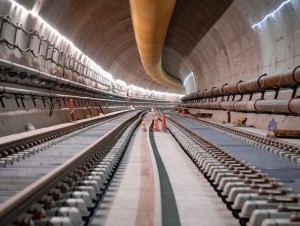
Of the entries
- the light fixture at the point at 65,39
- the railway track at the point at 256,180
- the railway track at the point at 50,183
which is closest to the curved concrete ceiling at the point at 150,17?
the light fixture at the point at 65,39

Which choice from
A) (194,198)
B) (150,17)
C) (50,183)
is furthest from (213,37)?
(50,183)

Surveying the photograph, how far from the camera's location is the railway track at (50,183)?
3.47 meters

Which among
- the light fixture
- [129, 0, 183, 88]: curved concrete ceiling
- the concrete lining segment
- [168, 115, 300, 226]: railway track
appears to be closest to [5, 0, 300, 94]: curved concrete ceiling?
the light fixture

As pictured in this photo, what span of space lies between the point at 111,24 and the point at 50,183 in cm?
1881

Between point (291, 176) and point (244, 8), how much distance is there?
1079cm

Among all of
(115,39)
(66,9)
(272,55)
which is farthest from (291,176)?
(115,39)

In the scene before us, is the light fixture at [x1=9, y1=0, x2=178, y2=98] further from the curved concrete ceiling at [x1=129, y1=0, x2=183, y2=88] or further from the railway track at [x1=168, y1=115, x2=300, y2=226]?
the railway track at [x1=168, y1=115, x2=300, y2=226]

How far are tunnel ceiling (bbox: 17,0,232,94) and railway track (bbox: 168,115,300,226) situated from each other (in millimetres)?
7710

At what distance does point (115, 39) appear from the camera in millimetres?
26547

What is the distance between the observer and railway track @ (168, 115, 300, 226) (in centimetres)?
374

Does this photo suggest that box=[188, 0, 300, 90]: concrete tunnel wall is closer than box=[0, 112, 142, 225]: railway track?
No

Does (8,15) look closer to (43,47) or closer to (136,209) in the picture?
(43,47)

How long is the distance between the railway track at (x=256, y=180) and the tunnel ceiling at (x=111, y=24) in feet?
25.3

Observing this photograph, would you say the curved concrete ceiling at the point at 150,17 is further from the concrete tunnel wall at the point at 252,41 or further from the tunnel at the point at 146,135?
the concrete tunnel wall at the point at 252,41
